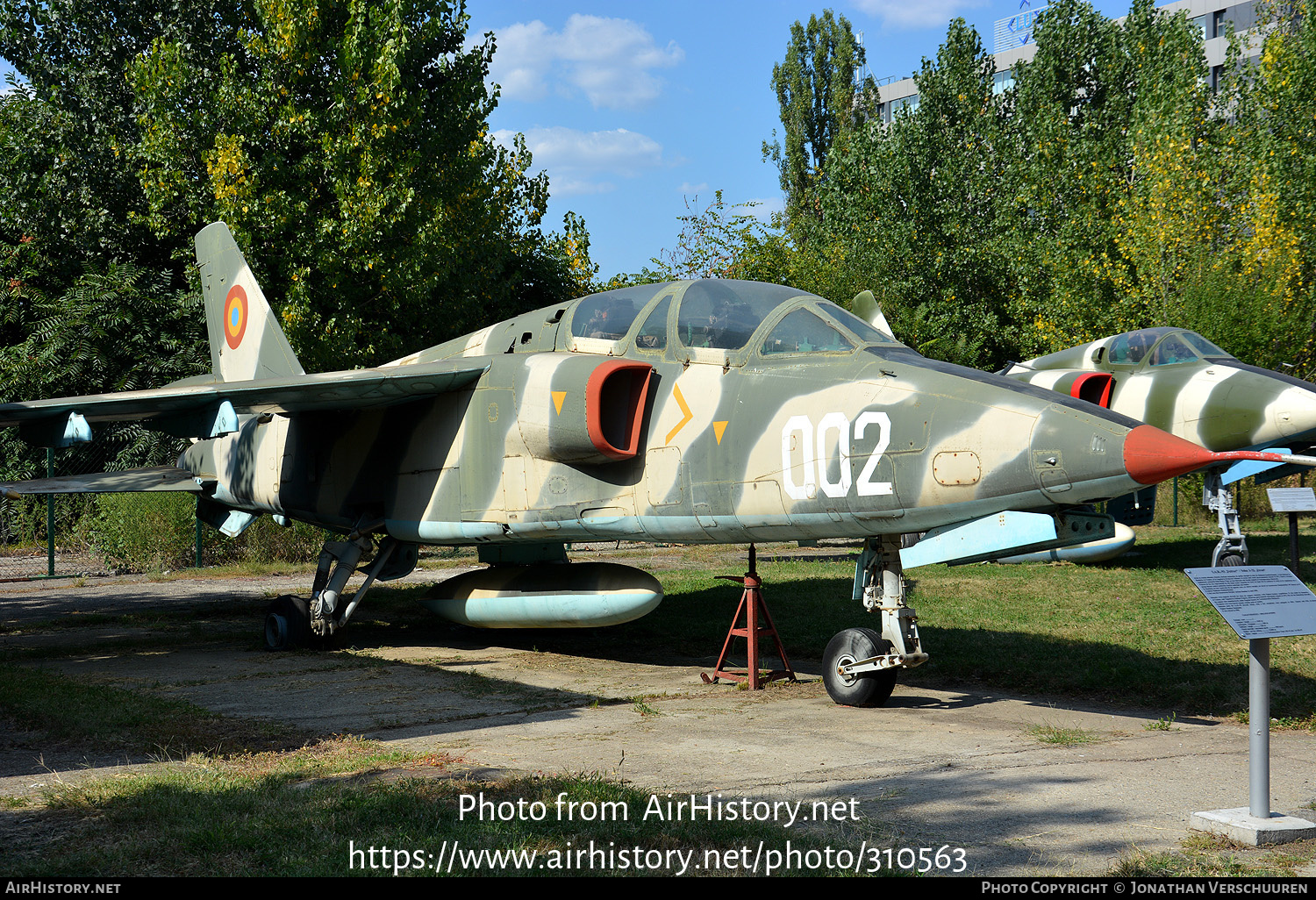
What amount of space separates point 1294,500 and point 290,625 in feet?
35.6

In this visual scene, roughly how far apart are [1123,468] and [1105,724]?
91.4 inches

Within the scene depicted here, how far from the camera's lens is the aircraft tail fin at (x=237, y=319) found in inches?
509

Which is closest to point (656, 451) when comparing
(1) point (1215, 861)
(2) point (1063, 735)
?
(2) point (1063, 735)

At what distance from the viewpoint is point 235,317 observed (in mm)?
13609

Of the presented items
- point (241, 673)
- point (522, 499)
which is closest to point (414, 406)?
point (522, 499)

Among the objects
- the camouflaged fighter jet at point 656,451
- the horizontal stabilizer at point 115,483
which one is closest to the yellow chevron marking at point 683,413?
the camouflaged fighter jet at point 656,451

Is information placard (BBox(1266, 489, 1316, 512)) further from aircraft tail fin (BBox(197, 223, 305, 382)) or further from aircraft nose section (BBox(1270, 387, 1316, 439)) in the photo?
aircraft tail fin (BBox(197, 223, 305, 382))

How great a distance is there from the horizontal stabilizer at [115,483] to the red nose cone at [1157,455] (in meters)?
10.5

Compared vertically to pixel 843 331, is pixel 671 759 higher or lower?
lower

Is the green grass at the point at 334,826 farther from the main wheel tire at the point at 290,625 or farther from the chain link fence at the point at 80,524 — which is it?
the chain link fence at the point at 80,524

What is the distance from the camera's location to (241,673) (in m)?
9.62

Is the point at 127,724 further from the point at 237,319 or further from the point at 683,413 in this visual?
the point at 237,319
